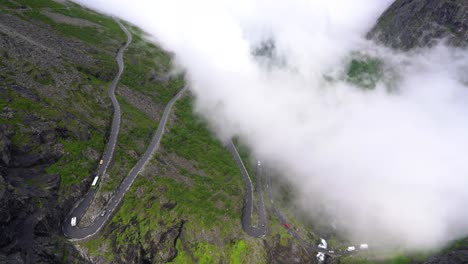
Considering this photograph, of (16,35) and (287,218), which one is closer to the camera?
(287,218)

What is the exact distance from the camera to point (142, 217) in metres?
130

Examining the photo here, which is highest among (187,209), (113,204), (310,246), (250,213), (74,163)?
(310,246)

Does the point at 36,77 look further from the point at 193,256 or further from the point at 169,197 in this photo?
the point at 193,256

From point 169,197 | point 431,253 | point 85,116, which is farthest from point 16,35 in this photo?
point 431,253

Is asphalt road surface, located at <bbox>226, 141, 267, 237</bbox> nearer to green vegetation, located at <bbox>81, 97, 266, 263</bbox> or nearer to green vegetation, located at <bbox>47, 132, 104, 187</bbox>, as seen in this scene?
green vegetation, located at <bbox>81, 97, 266, 263</bbox>

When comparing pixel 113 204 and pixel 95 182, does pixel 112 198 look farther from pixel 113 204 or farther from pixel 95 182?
pixel 95 182

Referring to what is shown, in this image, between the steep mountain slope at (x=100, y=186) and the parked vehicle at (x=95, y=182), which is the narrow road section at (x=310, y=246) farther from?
the parked vehicle at (x=95, y=182)

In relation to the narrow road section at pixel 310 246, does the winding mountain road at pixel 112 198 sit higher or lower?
lower

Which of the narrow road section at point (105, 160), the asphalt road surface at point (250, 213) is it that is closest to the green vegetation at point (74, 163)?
the narrow road section at point (105, 160)

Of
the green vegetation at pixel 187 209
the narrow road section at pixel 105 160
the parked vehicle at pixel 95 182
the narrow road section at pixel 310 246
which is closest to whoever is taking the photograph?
the narrow road section at pixel 105 160

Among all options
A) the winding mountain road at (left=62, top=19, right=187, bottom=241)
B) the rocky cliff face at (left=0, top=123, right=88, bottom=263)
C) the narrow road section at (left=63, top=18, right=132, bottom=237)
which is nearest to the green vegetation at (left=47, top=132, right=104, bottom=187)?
the rocky cliff face at (left=0, top=123, right=88, bottom=263)

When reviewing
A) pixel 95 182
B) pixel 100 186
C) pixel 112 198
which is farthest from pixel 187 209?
pixel 95 182

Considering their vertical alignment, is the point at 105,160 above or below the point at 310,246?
below

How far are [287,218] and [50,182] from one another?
115m
